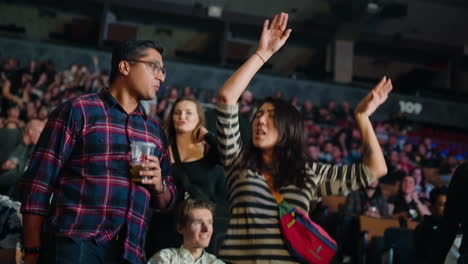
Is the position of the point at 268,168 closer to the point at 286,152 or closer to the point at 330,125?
the point at 286,152

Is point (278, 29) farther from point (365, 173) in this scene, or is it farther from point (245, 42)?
point (245, 42)

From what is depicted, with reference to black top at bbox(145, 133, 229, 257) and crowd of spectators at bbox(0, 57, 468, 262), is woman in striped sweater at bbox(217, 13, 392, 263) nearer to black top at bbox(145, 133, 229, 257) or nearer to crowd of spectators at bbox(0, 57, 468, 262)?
black top at bbox(145, 133, 229, 257)

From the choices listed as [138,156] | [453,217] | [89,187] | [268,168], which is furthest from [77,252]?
[453,217]

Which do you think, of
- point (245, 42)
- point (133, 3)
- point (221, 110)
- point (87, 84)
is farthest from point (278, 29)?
point (245, 42)

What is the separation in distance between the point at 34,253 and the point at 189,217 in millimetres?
891

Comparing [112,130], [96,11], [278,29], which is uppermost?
[96,11]

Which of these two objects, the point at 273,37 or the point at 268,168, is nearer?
the point at 268,168

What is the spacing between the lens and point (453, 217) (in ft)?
6.04

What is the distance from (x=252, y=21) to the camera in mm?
12867

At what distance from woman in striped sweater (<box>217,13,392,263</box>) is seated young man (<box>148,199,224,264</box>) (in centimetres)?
68

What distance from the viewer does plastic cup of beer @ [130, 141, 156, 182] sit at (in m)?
1.53

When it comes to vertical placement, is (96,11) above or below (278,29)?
above

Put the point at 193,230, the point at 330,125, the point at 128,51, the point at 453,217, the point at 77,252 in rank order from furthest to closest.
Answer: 1. the point at 330,125
2. the point at 193,230
3. the point at 453,217
4. the point at 128,51
5. the point at 77,252

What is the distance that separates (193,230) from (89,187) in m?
0.85
